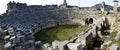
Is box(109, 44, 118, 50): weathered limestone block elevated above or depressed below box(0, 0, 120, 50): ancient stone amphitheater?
above

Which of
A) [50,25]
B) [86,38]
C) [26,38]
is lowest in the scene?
[50,25]

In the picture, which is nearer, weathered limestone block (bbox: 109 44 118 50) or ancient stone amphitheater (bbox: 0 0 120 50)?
weathered limestone block (bbox: 109 44 118 50)

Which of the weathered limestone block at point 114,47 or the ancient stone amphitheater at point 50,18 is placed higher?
the weathered limestone block at point 114,47

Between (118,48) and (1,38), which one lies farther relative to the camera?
(1,38)

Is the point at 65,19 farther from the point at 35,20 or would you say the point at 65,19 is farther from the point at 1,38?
the point at 1,38

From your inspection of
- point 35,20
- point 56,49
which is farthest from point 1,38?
point 35,20

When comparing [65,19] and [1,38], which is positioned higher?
[1,38]

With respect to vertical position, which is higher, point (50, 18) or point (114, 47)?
point (114, 47)

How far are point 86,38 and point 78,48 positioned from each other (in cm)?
355

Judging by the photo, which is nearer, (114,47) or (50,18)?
(114,47)

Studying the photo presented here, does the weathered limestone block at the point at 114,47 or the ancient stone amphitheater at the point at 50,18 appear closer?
the weathered limestone block at the point at 114,47

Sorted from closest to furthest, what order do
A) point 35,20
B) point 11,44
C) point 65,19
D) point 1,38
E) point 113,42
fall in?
point 11,44
point 113,42
point 1,38
point 35,20
point 65,19

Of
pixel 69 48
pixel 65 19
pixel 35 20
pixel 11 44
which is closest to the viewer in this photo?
pixel 11 44

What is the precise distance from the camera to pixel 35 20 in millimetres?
27656
